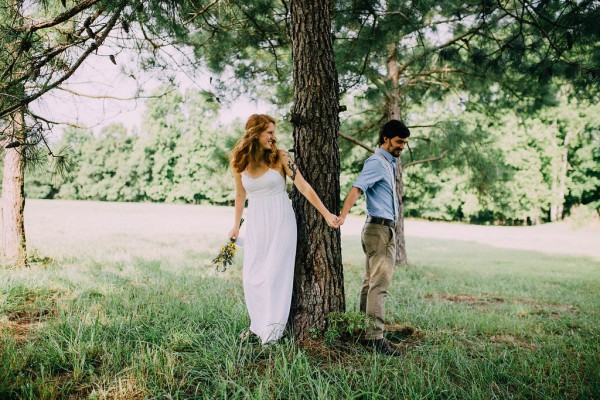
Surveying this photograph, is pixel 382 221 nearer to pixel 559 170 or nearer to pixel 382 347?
pixel 382 347

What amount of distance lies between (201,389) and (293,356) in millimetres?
682

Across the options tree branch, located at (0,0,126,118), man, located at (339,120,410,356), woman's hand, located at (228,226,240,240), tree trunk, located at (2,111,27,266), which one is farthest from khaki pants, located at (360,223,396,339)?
tree trunk, located at (2,111,27,266)

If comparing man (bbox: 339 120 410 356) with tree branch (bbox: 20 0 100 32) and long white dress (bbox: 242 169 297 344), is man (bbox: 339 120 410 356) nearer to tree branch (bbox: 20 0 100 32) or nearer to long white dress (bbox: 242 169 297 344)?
long white dress (bbox: 242 169 297 344)

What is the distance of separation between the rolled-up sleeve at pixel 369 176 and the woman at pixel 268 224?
16.6 inches

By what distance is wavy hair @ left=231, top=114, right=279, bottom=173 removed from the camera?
3.23m

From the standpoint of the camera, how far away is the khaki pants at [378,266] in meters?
3.27

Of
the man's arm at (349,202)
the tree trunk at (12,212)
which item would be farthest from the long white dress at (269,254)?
the tree trunk at (12,212)

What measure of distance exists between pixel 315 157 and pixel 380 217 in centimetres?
77

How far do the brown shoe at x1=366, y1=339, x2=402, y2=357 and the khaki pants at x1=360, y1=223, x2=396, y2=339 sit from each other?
5 centimetres

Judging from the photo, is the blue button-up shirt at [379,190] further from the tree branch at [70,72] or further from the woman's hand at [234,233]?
the tree branch at [70,72]

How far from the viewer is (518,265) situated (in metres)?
11.0

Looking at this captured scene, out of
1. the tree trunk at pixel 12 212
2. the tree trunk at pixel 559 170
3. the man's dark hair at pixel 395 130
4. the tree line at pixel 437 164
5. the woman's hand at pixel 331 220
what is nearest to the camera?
the woman's hand at pixel 331 220

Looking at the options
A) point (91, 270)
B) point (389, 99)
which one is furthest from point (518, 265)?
point (91, 270)

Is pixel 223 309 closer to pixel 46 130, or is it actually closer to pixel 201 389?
pixel 201 389
